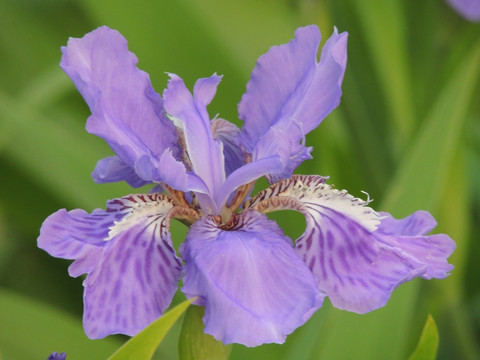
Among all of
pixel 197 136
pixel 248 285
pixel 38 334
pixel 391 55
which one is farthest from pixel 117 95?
pixel 391 55

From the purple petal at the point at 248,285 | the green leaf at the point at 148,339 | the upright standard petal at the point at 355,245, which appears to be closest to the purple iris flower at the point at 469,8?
the upright standard petal at the point at 355,245

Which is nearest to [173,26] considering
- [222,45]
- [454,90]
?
[222,45]

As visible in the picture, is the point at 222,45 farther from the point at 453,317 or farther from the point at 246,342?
the point at 246,342

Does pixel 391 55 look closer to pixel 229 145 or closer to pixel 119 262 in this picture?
pixel 229 145

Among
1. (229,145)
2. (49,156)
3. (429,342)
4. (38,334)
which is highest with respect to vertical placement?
(229,145)

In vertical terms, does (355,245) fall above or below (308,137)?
above
